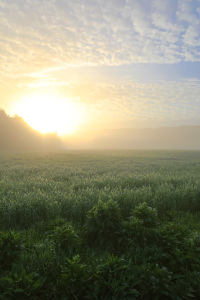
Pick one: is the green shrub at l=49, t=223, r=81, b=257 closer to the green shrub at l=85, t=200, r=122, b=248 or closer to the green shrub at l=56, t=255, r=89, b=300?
the green shrub at l=85, t=200, r=122, b=248

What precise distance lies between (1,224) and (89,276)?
4.23 m

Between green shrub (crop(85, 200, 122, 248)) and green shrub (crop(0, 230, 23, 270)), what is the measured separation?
2.04 meters

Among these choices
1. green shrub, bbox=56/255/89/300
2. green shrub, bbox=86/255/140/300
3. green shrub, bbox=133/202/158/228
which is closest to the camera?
A: green shrub, bbox=86/255/140/300

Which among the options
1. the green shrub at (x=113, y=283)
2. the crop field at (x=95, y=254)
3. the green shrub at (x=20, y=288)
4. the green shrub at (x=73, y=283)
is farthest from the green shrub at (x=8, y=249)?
the green shrub at (x=113, y=283)

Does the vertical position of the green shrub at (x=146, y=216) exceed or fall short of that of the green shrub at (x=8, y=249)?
it exceeds it

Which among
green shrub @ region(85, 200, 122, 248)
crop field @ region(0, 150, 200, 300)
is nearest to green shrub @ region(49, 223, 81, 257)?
crop field @ region(0, 150, 200, 300)

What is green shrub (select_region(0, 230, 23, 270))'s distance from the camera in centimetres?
461

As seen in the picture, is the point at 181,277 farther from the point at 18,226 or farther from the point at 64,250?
the point at 18,226

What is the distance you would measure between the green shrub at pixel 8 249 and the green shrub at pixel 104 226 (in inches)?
80.1

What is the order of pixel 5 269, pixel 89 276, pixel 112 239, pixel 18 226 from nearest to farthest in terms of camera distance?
1. pixel 89 276
2. pixel 5 269
3. pixel 112 239
4. pixel 18 226

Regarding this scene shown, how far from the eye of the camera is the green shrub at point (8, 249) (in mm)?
4613

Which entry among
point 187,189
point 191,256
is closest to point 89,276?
point 191,256

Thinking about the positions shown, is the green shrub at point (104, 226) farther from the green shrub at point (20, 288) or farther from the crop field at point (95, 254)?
the green shrub at point (20, 288)

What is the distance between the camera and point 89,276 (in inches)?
167
